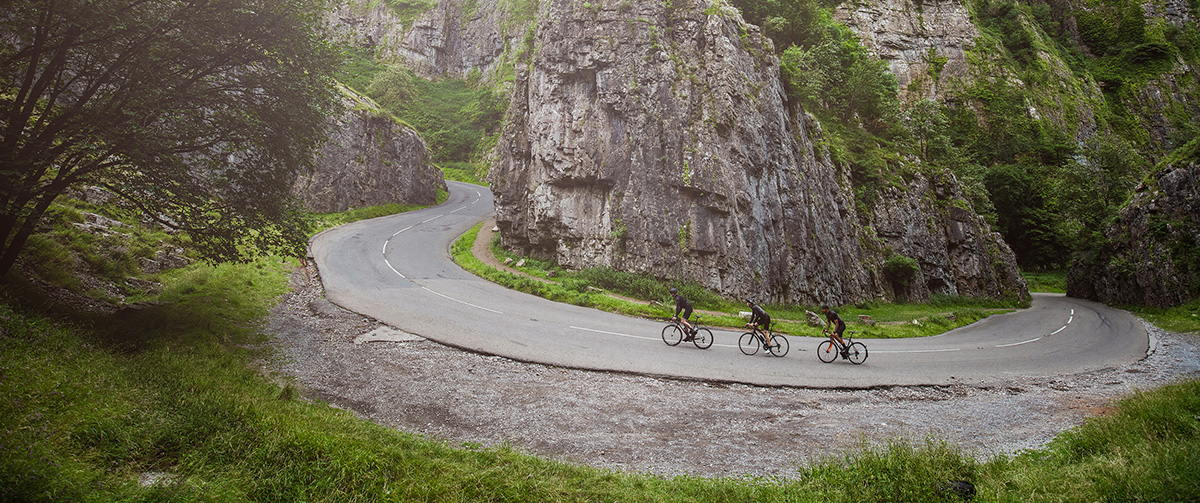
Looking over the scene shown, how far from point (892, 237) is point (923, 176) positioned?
593 centimetres

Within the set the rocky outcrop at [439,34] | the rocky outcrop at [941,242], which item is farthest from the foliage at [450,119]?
the rocky outcrop at [941,242]

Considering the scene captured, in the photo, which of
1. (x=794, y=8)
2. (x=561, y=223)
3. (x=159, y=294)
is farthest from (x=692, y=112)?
(x=159, y=294)

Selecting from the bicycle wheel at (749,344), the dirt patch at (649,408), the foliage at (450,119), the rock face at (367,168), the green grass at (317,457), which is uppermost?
the foliage at (450,119)

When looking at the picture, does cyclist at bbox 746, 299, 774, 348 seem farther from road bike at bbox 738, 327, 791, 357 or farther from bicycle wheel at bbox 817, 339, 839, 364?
bicycle wheel at bbox 817, 339, 839, 364

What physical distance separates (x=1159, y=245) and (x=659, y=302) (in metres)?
26.1

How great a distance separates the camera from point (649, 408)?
26.0 ft

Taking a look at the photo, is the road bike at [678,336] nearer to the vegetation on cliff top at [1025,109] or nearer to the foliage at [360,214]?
the vegetation on cliff top at [1025,109]

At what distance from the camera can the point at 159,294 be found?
11141 mm

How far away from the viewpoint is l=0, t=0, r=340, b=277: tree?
7309 millimetres

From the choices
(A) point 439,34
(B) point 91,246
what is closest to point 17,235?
(B) point 91,246

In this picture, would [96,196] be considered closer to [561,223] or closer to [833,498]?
[561,223]

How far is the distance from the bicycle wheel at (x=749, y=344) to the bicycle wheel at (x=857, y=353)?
99.8 inches

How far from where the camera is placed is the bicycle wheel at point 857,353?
12234 mm

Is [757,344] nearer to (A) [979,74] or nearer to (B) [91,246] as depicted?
(B) [91,246]
